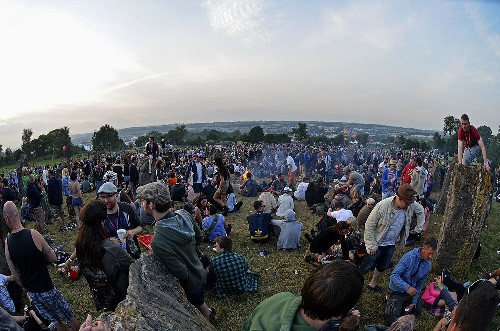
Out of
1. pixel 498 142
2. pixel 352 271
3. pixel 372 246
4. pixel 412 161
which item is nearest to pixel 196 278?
pixel 352 271

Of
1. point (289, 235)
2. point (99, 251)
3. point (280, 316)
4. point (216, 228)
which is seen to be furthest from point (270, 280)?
point (280, 316)

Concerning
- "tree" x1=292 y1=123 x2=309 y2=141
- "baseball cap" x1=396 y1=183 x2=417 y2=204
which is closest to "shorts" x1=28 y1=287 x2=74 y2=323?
"baseball cap" x1=396 y1=183 x2=417 y2=204

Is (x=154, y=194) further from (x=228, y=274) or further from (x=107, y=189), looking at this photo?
(x=228, y=274)

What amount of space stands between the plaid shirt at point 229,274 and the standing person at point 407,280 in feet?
7.68

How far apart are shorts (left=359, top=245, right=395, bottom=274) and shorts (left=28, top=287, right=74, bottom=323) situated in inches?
172

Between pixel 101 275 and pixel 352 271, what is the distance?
2.63 meters

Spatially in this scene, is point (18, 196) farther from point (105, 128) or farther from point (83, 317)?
point (105, 128)

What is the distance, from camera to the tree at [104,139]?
67.4 m

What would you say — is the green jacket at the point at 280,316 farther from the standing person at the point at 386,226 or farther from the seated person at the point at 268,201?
the seated person at the point at 268,201

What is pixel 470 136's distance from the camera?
665cm

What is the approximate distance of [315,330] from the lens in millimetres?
1668

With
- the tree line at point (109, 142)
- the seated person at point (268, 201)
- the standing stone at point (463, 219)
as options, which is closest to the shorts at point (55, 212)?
the seated person at point (268, 201)

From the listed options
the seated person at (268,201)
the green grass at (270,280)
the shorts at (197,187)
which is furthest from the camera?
the shorts at (197,187)

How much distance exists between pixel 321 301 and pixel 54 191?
1039 cm
